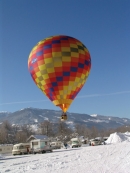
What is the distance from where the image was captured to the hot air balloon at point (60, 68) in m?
24.3

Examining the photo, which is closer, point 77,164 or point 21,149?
point 77,164

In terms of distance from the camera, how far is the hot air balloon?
24.3 metres

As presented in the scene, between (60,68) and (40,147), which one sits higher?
(60,68)

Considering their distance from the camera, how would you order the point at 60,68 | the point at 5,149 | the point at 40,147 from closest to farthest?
1. the point at 60,68
2. the point at 40,147
3. the point at 5,149

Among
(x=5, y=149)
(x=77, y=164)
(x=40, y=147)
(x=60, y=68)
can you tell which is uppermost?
(x=60, y=68)

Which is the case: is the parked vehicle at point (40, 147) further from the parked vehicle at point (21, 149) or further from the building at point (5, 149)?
the building at point (5, 149)

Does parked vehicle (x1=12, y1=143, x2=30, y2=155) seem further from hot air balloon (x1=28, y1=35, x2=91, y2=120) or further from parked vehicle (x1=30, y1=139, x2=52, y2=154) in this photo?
hot air balloon (x1=28, y1=35, x2=91, y2=120)

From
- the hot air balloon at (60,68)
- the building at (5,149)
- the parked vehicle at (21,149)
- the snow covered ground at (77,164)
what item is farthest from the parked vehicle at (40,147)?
the hot air balloon at (60,68)

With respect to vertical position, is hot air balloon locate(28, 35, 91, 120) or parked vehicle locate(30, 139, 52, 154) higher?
hot air balloon locate(28, 35, 91, 120)

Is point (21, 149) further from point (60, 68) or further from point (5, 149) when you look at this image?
point (60, 68)

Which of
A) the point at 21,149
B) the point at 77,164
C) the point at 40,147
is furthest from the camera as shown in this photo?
the point at 21,149

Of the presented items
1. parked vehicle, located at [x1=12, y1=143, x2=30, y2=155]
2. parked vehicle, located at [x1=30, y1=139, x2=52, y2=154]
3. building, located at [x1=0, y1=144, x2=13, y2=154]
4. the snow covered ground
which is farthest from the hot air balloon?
building, located at [x1=0, y1=144, x2=13, y2=154]

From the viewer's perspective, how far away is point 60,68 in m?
24.2

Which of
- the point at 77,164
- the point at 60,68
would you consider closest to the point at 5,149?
the point at 60,68
